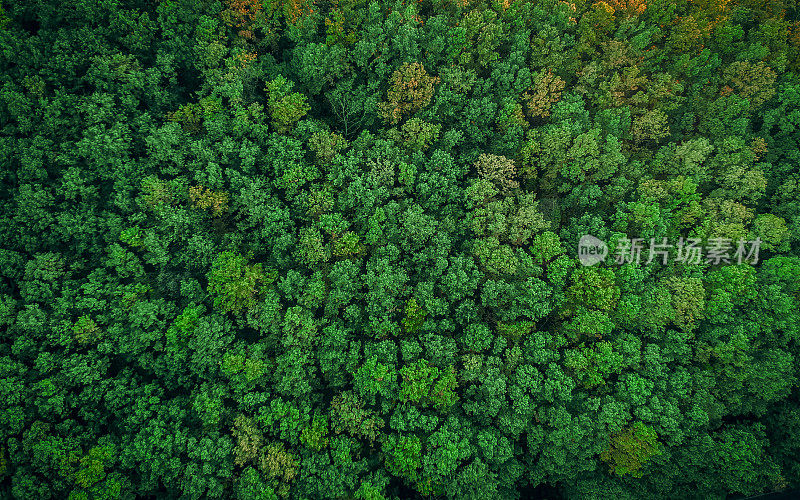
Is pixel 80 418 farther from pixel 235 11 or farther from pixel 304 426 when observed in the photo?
pixel 235 11

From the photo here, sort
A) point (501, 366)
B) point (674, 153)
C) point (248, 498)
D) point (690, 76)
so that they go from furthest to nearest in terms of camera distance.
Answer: point (690, 76) < point (674, 153) < point (501, 366) < point (248, 498)

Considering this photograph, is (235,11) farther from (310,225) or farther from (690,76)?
(690,76)

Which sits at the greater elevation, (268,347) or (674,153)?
(674,153)

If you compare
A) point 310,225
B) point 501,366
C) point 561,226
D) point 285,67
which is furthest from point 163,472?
point 561,226

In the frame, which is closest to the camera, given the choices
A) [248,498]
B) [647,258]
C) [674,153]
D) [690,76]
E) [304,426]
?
[248,498]

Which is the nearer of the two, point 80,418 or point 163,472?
point 163,472

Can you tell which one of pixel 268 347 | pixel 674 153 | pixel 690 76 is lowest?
pixel 268 347

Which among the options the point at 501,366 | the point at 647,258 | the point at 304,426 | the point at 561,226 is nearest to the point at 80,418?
the point at 304,426
